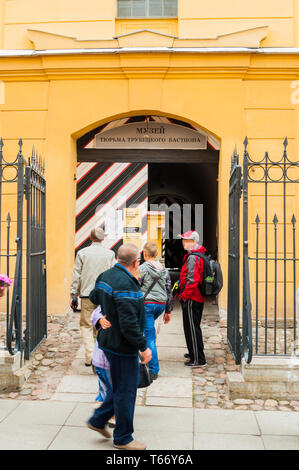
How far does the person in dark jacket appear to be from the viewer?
11.8 ft

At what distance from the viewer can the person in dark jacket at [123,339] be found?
3582mm

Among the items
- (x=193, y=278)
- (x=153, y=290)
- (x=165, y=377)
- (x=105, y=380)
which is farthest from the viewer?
(x=193, y=278)

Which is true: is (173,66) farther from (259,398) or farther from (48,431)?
(48,431)

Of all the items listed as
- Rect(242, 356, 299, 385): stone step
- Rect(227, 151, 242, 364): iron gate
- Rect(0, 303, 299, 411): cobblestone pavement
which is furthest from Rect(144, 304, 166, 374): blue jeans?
Rect(242, 356, 299, 385): stone step

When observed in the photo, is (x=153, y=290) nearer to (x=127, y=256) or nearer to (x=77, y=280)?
(x=77, y=280)

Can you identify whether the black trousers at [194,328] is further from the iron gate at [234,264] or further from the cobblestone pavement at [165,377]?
the iron gate at [234,264]

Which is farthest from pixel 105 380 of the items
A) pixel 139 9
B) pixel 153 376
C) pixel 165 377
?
pixel 139 9

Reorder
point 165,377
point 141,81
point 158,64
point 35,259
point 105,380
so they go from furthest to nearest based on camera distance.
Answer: point 141,81 < point 158,64 < point 35,259 < point 165,377 < point 105,380

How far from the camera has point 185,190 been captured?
54.1ft

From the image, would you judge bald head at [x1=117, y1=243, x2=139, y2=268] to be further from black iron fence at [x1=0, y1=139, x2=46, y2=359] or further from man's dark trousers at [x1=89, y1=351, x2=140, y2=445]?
black iron fence at [x1=0, y1=139, x2=46, y2=359]

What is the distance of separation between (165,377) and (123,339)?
219 cm

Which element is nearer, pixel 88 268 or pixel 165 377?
pixel 165 377

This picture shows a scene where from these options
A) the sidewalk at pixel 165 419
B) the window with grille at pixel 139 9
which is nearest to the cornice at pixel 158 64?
the window with grille at pixel 139 9

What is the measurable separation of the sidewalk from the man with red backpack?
222 millimetres
